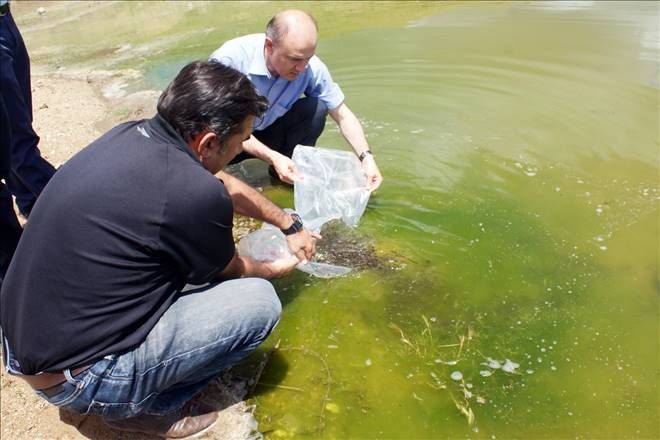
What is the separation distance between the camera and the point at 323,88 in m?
3.65

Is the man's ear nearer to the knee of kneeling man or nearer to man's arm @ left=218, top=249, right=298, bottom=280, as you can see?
man's arm @ left=218, top=249, right=298, bottom=280

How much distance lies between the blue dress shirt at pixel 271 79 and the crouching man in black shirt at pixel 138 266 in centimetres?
137

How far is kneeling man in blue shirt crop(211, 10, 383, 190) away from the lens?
3.02 meters

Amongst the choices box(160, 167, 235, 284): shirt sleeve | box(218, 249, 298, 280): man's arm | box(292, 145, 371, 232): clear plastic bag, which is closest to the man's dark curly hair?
box(160, 167, 235, 284): shirt sleeve

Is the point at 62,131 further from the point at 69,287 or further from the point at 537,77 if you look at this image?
the point at 537,77

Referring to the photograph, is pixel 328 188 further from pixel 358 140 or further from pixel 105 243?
pixel 105 243

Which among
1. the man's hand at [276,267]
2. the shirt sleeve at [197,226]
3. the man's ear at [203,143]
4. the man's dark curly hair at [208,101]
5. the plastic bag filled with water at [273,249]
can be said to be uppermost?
the man's dark curly hair at [208,101]

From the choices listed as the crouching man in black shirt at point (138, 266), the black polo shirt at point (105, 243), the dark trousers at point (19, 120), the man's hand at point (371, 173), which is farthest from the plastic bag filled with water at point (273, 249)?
the dark trousers at point (19, 120)

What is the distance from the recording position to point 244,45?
3314mm

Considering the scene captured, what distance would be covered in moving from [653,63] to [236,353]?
18.5ft

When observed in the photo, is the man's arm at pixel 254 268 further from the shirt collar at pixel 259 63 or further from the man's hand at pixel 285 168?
the shirt collar at pixel 259 63

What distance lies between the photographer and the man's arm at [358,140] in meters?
3.32

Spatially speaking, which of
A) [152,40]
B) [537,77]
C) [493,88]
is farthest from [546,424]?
[152,40]

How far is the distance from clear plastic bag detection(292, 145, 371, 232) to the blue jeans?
1151 mm
